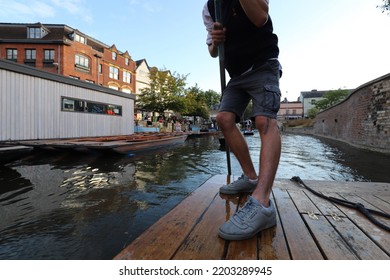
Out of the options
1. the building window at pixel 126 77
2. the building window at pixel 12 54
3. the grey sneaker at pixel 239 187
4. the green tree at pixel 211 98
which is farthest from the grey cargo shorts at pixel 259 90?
the green tree at pixel 211 98

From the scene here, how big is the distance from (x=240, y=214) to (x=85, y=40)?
33888 millimetres

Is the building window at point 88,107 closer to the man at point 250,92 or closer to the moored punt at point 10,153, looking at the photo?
the moored punt at point 10,153

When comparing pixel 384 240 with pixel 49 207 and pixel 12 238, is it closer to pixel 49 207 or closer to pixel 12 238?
pixel 12 238

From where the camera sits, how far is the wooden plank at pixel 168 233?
112 centimetres

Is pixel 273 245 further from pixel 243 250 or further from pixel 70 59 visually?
pixel 70 59

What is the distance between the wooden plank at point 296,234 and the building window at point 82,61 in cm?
3050

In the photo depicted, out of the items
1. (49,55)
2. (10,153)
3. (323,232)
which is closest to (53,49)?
(49,55)

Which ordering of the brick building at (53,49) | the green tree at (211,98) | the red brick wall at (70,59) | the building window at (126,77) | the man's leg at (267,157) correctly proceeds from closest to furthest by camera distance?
the man's leg at (267,157), the red brick wall at (70,59), the brick building at (53,49), the building window at (126,77), the green tree at (211,98)

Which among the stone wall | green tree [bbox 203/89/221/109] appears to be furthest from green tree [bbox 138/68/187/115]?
green tree [bbox 203/89/221/109]

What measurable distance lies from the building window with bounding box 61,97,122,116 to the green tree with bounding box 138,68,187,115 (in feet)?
43.9

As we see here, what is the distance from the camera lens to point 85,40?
29.8 m

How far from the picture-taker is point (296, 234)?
4.45ft
